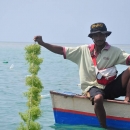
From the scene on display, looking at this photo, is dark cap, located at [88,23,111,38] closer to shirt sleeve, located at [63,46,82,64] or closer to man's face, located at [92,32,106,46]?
man's face, located at [92,32,106,46]

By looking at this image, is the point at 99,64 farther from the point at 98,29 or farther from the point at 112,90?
the point at 98,29

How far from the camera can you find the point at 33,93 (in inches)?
110

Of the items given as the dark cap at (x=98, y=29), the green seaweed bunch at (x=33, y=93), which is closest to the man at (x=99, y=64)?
the dark cap at (x=98, y=29)

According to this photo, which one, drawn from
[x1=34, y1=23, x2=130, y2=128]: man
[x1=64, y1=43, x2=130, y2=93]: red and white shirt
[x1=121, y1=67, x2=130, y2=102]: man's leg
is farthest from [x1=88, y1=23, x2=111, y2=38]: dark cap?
[x1=121, y1=67, x2=130, y2=102]: man's leg

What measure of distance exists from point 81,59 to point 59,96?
2.78 ft

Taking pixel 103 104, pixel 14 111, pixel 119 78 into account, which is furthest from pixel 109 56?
pixel 14 111

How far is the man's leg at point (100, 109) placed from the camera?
6.48m

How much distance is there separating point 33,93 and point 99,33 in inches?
146

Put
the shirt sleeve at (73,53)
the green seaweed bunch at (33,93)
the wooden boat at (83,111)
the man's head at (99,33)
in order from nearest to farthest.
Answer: the green seaweed bunch at (33,93) → the man's head at (99,33) → the shirt sleeve at (73,53) → the wooden boat at (83,111)

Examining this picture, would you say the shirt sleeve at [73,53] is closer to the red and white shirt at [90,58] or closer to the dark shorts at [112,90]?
the red and white shirt at [90,58]

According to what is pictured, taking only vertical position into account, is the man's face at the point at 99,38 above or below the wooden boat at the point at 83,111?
above

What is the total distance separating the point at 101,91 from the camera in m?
6.63

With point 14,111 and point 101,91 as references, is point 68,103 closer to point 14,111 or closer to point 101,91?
point 101,91

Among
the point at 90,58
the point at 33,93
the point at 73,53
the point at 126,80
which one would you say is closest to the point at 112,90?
the point at 126,80
